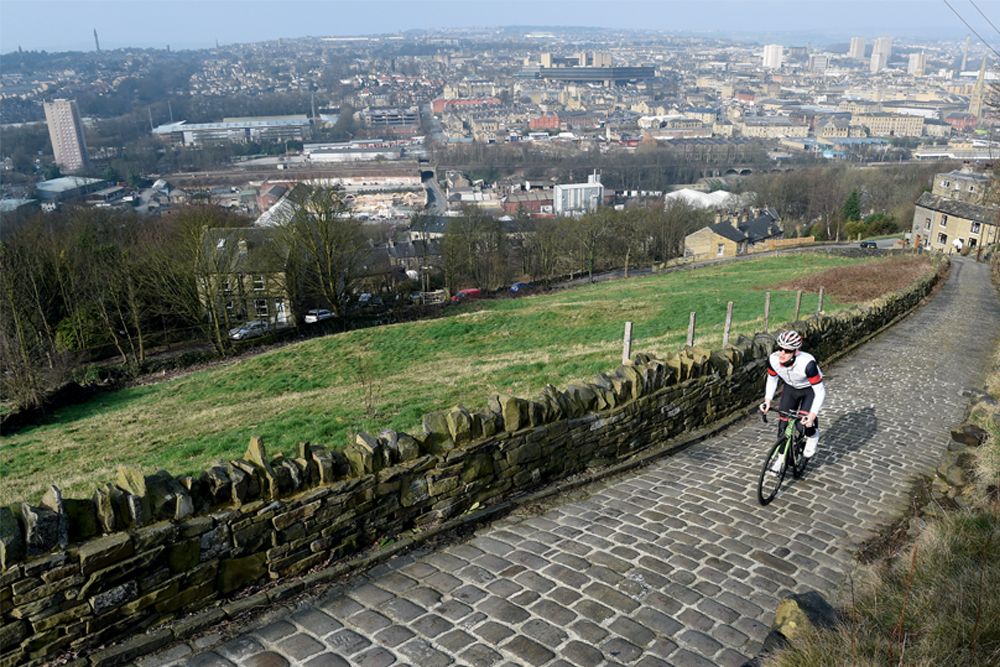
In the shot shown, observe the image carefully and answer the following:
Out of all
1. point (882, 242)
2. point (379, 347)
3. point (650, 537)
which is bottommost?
point (882, 242)

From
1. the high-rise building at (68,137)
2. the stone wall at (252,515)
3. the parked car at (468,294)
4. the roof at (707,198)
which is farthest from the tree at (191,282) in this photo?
the high-rise building at (68,137)

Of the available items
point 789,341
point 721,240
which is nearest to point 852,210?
point 721,240

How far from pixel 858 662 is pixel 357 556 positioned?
162 inches

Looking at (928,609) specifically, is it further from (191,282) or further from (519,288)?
(519,288)

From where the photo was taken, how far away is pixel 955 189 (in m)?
74.2

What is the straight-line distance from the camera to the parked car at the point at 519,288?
148 feet

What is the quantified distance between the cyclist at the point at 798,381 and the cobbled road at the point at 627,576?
1021 millimetres

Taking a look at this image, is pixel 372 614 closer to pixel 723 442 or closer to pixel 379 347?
pixel 723 442

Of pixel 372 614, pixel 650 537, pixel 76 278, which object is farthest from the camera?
pixel 76 278

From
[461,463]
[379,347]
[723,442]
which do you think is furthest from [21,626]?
[379,347]

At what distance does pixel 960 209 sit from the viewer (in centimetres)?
5984

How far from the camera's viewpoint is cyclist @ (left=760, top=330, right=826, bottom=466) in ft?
26.2

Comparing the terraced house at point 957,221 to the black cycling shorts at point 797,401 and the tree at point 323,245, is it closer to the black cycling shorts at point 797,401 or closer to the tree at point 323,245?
the tree at point 323,245

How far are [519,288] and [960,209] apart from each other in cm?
4279
